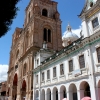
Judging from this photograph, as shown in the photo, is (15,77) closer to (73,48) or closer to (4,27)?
(73,48)

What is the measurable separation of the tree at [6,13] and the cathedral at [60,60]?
9874 millimetres

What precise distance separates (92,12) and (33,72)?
17404 millimetres

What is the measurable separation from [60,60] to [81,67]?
463 centimetres

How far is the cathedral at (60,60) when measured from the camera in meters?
16.5

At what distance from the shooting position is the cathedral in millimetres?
16531

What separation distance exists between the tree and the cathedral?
9874 millimetres

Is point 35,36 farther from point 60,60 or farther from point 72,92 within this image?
point 72,92

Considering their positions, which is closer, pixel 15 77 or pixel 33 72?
pixel 33 72

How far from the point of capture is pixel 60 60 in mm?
21891

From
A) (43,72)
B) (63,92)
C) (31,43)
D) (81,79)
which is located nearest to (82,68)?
(81,79)

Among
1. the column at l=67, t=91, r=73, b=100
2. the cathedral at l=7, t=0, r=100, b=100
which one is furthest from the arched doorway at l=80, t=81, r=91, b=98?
the column at l=67, t=91, r=73, b=100

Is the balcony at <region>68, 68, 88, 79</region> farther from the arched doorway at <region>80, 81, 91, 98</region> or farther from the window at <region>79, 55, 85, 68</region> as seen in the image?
the arched doorway at <region>80, 81, 91, 98</region>

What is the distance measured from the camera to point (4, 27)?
9148mm

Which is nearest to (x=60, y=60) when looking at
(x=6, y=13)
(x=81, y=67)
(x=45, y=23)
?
(x=81, y=67)
